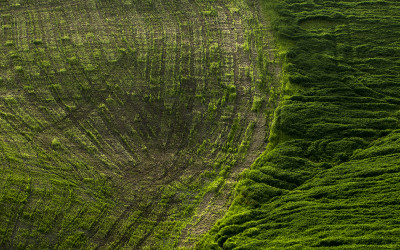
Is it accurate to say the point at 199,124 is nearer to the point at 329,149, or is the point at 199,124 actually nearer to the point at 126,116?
the point at 126,116

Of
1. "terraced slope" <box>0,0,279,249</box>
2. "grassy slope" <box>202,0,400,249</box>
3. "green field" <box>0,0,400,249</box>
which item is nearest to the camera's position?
"grassy slope" <box>202,0,400,249</box>

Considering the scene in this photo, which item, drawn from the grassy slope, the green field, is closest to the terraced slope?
the green field

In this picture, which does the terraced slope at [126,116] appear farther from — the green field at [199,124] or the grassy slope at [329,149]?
the grassy slope at [329,149]

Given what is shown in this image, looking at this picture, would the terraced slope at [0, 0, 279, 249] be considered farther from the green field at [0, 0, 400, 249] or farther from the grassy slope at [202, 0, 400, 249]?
the grassy slope at [202, 0, 400, 249]

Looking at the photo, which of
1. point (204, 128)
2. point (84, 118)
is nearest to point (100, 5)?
point (84, 118)

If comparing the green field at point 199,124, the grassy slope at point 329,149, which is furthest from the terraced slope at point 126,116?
the grassy slope at point 329,149

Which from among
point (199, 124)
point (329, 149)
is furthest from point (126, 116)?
point (329, 149)
